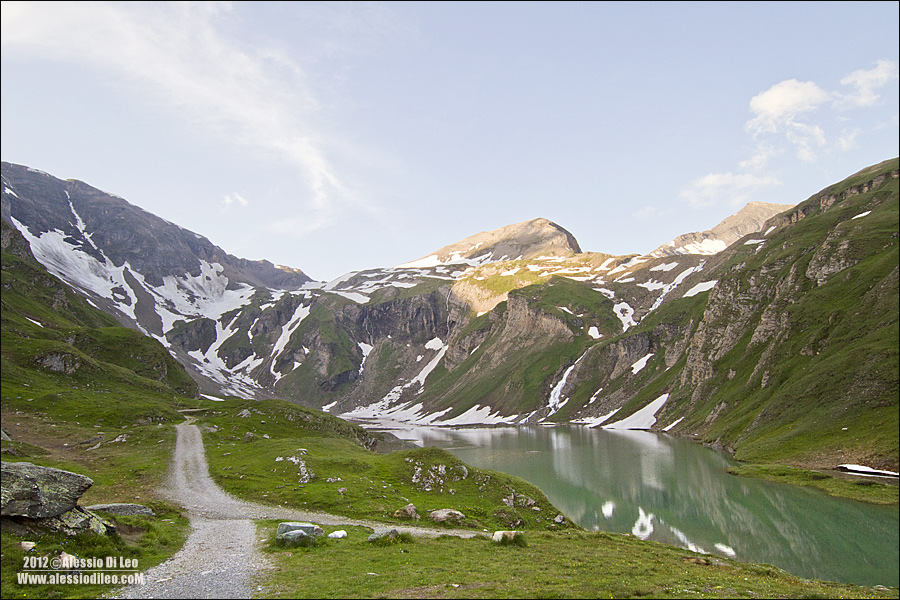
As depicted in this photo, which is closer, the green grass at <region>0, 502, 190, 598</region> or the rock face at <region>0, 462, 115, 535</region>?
the green grass at <region>0, 502, 190, 598</region>

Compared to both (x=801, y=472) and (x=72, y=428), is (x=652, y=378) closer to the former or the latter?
(x=801, y=472)

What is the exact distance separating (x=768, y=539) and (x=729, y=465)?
38579 mm

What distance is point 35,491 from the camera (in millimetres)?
19797

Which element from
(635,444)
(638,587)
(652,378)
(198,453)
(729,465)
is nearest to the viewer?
(638,587)

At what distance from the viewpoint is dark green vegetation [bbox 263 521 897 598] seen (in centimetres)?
1773

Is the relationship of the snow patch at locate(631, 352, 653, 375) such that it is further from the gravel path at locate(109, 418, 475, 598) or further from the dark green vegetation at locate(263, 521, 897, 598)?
the gravel path at locate(109, 418, 475, 598)

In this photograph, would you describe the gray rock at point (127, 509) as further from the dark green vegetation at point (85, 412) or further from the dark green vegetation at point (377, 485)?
the dark green vegetation at point (377, 485)

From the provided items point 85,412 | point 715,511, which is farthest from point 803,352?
point 85,412

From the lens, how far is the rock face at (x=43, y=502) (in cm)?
1903

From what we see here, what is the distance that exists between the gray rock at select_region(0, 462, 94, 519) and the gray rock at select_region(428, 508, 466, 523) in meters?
24.7

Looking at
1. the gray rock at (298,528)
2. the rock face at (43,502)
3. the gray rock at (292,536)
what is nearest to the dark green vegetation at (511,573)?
the gray rock at (292,536)

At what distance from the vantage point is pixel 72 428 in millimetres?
67812

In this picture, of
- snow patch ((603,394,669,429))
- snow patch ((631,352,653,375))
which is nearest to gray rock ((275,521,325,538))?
snow patch ((603,394,669,429))

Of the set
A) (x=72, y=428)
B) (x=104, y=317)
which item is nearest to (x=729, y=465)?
(x=72, y=428)
